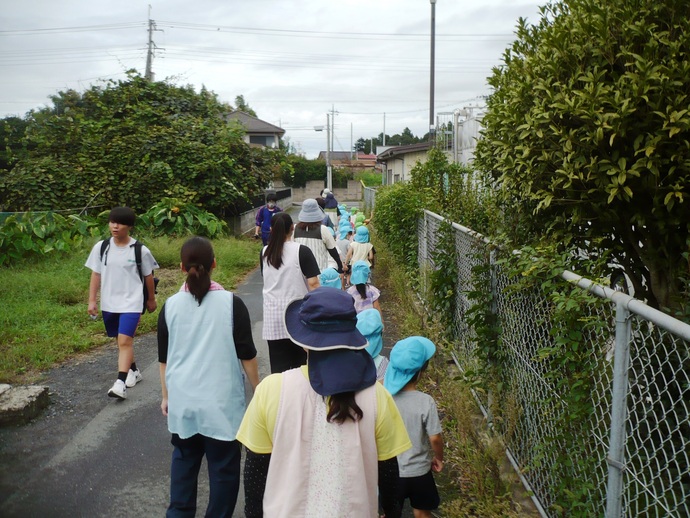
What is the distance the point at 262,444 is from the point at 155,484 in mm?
2554

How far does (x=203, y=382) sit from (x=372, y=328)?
125cm

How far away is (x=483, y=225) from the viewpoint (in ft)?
20.2

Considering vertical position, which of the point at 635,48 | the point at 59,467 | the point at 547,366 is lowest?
the point at 59,467

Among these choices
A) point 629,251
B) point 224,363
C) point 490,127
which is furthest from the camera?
point 490,127

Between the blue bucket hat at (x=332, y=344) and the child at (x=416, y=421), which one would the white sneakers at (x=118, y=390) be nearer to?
the child at (x=416, y=421)

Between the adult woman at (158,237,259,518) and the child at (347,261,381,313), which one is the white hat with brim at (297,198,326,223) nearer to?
the child at (347,261,381,313)

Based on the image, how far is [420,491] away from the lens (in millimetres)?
3426

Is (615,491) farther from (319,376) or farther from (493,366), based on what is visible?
(493,366)

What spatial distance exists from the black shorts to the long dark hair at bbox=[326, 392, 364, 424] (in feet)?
4.82

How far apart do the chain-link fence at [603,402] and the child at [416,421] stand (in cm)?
55

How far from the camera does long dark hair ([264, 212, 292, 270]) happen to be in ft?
16.4

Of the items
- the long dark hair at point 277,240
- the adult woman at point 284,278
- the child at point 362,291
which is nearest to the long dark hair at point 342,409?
the adult woman at point 284,278

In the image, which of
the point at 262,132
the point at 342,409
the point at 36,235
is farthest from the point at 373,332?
the point at 262,132

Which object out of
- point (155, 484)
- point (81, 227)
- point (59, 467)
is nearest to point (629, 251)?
point (155, 484)
